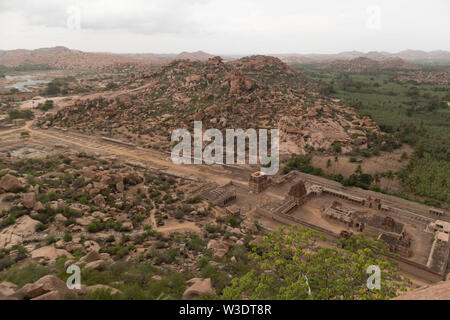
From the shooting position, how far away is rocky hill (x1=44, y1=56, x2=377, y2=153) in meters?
48.7

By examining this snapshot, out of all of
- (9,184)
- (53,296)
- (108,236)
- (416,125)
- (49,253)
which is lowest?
(108,236)

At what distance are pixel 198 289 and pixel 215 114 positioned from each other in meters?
44.3

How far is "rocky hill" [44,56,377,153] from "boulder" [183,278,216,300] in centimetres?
3378

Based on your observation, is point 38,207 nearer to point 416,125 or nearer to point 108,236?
point 108,236

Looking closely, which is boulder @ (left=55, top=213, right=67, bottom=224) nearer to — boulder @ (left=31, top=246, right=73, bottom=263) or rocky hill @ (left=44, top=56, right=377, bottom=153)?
boulder @ (left=31, top=246, right=73, bottom=263)

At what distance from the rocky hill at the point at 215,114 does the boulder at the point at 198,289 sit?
33783 mm

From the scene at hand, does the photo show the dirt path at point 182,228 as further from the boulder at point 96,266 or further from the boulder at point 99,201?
the boulder at point 96,266

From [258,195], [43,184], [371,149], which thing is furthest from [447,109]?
[43,184]

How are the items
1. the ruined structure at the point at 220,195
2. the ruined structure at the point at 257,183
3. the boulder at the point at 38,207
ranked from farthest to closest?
the ruined structure at the point at 257,183
the ruined structure at the point at 220,195
the boulder at the point at 38,207

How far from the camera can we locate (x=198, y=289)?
12969 mm

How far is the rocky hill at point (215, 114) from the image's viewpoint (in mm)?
48656

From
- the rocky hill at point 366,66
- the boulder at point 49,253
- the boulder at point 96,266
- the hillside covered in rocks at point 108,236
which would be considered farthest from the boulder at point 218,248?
the rocky hill at point 366,66

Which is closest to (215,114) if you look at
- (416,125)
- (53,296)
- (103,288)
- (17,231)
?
(17,231)

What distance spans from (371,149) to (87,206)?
43015 mm
